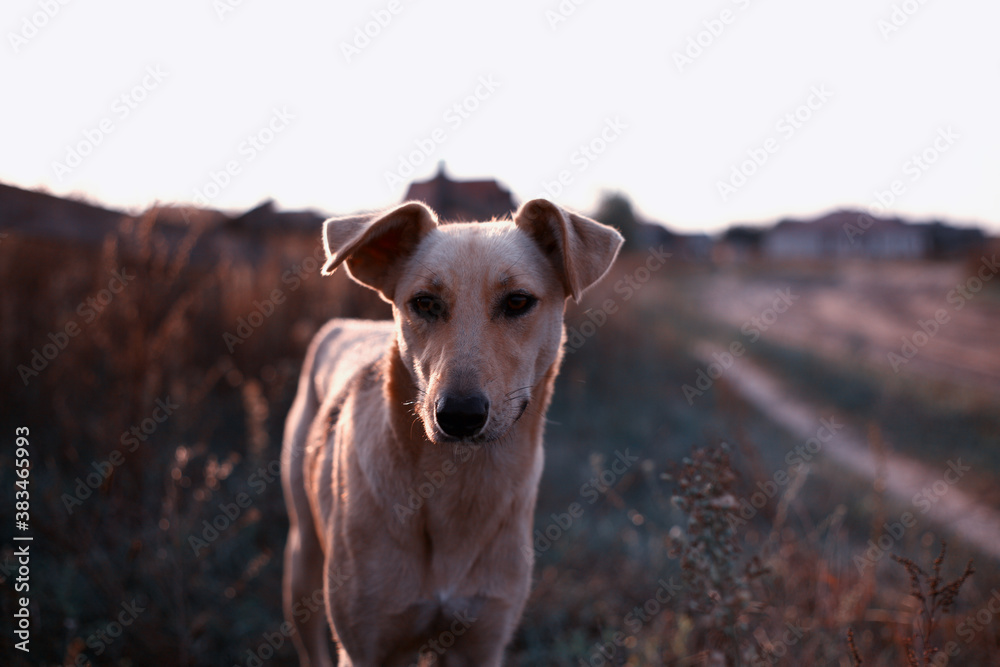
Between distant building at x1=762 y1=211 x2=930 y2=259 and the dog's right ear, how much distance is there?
157ft

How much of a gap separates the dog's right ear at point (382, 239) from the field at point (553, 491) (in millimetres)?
1131

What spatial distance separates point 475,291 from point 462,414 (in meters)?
0.56

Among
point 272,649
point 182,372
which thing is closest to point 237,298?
point 182,372

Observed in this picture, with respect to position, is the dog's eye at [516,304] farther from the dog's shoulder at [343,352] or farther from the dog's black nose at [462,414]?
the dog's shoulder at [343,352]

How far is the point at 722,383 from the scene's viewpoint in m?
7.93

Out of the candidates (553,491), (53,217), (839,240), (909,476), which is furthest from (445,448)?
(839,240)

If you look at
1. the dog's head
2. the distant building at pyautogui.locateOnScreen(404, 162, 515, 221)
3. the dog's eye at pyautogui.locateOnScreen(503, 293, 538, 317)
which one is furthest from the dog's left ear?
the distant building at pyautogui.locateOnScreen(404, 162, 515, 221)

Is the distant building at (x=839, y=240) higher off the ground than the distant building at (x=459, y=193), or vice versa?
the distant building at (x=459, y=193)

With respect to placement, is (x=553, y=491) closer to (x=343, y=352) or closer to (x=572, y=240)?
(x=343, y=352)

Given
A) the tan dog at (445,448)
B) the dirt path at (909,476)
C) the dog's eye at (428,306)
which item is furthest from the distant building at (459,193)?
the dirt path at (909,476)

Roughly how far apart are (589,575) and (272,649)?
2240 millimetres

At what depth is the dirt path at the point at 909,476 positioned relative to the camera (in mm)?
5762

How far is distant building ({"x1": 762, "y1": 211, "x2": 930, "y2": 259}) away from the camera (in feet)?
157

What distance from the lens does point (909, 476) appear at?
23.2ft
